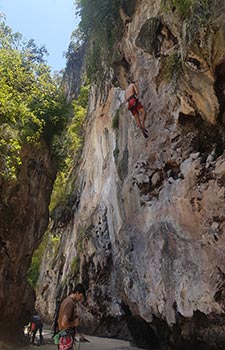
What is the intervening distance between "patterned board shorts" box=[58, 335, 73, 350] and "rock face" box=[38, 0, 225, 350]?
3665 mm

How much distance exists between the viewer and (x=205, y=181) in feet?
30.2

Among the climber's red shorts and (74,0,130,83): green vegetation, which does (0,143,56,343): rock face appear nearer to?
the climber's red shorts

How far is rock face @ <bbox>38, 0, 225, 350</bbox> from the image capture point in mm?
8875

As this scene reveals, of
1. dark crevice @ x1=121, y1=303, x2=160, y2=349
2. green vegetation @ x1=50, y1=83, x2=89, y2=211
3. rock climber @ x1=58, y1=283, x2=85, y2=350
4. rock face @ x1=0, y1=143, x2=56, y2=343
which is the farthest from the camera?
green vegetation @ x1=50, y1=83, x2=89, y2=211

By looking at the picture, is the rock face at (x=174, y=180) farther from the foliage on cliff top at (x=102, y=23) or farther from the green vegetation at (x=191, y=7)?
the foliage on cliff top at (x=102, y=23)

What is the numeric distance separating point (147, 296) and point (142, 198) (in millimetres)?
2643

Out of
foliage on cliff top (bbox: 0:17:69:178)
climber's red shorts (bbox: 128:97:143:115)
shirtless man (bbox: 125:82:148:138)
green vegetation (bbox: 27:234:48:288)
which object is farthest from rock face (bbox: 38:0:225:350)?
green vegetation (bbox: 27:234:48:288)

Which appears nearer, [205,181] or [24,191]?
[205,181]

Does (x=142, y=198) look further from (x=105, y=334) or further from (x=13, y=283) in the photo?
(x=105, y=334)

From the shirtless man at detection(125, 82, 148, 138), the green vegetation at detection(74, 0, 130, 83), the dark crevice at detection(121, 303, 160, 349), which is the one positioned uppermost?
the green vegetation at detection(74, 0, 130, 83)

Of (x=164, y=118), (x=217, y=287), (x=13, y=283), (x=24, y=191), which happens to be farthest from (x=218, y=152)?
(x=13, y=283)

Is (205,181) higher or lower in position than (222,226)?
higher

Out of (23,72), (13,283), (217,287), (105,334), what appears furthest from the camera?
(105,334)

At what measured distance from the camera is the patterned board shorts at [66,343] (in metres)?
6.09
